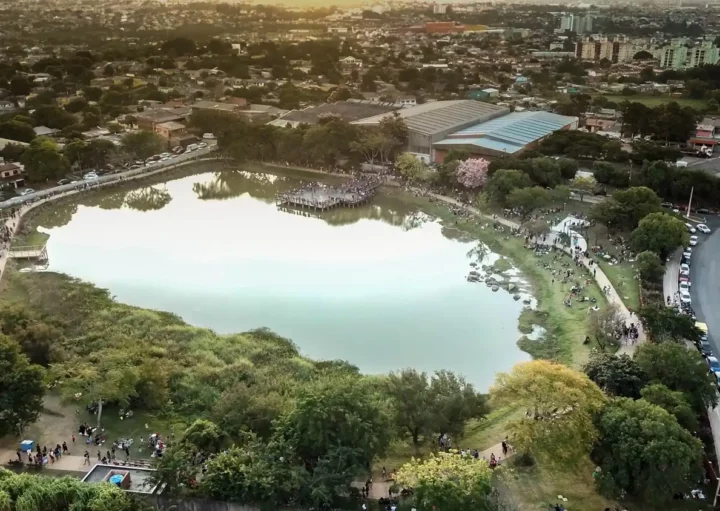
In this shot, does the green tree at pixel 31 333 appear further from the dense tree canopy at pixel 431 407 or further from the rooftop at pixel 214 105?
the rooftop at pixel 214 105

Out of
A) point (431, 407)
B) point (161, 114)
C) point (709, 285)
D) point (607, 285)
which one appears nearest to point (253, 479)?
Answer: point (431, 407)

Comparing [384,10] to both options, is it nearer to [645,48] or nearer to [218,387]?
[645,48]

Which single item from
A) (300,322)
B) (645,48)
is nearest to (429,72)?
(645,48)

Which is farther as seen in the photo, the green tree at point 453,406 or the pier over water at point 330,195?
the pier over water at point 330,195

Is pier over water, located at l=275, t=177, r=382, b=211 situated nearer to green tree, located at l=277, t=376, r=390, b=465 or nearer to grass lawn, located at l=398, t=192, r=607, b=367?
grass lawn, located at l=398, t=192, r=607, b=367

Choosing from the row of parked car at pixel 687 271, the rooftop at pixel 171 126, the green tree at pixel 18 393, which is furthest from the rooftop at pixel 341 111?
the green tree at pixel 18 393

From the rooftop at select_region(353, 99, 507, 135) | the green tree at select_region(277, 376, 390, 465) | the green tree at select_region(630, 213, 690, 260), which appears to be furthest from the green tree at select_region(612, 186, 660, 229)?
the green tree at select_region(277, 376, 390, 465)

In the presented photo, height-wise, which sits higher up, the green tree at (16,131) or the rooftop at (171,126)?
the green tree at (16,131)
